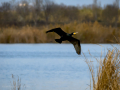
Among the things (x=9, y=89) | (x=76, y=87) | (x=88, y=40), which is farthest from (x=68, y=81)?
(x=88, y=40)

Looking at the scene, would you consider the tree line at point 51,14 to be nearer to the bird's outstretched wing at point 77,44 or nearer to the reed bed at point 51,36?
the reed bed at point 51,36

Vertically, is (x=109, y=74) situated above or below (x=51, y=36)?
above

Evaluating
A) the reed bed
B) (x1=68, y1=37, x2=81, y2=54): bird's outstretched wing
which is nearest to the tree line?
the reed bed

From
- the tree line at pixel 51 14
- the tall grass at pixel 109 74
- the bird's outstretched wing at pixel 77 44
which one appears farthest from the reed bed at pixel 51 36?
the tree line at pixel 51 14

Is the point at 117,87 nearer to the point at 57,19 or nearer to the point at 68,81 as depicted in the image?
the point at 68,81

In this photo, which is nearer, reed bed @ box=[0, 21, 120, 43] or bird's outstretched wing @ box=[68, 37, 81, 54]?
bird's outstretched wing @ box=[68, 37, 81, 54]

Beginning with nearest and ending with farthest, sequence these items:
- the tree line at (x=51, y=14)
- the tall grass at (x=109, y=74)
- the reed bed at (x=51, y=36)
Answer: the tall grass at (x=109, y=74), the reed bed at (x=51, y=36), the tree line at (x=51, y=14)

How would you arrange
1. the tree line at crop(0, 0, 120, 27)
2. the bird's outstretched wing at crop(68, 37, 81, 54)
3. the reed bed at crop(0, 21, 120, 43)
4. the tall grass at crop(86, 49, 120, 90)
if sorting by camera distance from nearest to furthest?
the tall grass at crop(86, 49, 120, 90)
the bird's outstretched wing at crop(68, 37, 81, 54)
the reed bed at crop(0, 21, 120, 43)
the tree line at crop(0, 0, 120, 27)

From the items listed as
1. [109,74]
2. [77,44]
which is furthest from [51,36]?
[109,74]

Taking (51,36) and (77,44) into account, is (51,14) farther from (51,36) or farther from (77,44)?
(77,44)

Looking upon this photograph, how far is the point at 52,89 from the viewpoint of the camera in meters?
4.79

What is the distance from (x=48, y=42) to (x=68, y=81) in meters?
9.45

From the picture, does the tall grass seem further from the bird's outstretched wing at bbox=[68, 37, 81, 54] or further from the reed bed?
the reed bed

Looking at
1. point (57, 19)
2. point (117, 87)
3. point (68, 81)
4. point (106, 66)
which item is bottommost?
point (57, 19)
